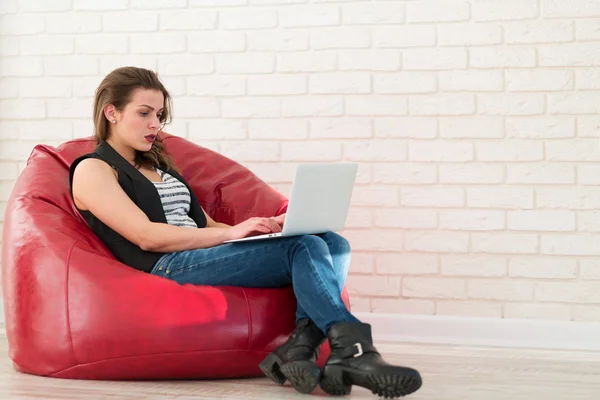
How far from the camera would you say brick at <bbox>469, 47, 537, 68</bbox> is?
357 centimetres

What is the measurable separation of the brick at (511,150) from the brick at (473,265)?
1.37 ft

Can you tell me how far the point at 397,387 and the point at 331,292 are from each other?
0.37m

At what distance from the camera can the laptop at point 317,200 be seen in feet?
8.03

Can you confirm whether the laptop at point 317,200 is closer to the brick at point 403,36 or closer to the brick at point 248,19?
the brick at point 403,36

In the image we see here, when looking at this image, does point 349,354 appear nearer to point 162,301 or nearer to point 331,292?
point 331,292

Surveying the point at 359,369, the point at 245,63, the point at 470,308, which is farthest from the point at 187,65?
the point at 359,369

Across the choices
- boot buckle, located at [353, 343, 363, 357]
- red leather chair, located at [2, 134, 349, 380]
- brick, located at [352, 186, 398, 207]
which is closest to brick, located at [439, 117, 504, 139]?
brick, located at [352, 186, 398, 207]

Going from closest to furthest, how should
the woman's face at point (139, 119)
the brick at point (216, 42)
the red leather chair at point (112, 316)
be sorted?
the red leather chair at point (112, 316), the woman's face at point (139, 119), the brick at point (216, 42)

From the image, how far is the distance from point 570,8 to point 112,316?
2.23 metres

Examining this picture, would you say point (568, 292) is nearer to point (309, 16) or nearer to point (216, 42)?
point (309, 16)

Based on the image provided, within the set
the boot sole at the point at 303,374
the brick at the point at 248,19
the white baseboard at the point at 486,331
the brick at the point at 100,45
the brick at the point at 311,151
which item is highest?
the brick at the point at 248,19

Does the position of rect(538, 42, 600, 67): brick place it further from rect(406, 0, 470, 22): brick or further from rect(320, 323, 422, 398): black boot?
rect(320, 323, 422, 398): black boot

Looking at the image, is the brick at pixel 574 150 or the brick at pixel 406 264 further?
the brick at pixel 406 264

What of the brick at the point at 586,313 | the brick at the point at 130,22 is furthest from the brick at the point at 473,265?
the brick at the point at 130,22
